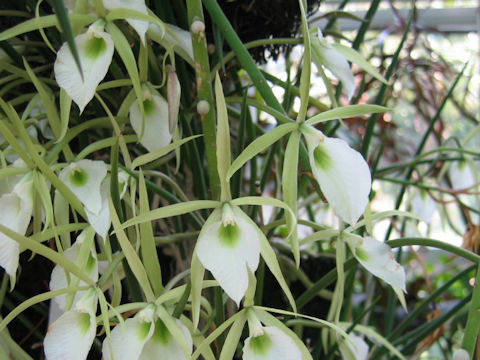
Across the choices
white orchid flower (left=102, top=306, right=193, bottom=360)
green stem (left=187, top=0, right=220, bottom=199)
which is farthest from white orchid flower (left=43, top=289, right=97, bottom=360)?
green stem (left=187, top=0, right=220, bottom=199)

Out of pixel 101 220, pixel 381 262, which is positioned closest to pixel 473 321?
pixel 381 262

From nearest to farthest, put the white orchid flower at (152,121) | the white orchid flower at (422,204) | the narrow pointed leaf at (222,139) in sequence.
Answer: the narrow pointed leaf at (222,139) → the white orchid flower at (152,121) → the white orchid flower at (422,204)

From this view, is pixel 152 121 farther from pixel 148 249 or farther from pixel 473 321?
pixel 473 321

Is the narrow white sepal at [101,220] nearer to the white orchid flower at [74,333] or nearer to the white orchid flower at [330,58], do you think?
the white orchid flower at [74,333]

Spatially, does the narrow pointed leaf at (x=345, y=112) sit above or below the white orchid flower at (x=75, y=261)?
above

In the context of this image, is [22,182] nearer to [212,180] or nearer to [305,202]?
[212,180]

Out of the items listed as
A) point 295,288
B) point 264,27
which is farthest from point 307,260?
point 264,27

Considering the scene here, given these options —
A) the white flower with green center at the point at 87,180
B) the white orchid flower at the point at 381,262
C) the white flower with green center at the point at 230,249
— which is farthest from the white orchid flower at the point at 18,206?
the white orchid flower at the point at 381,262
